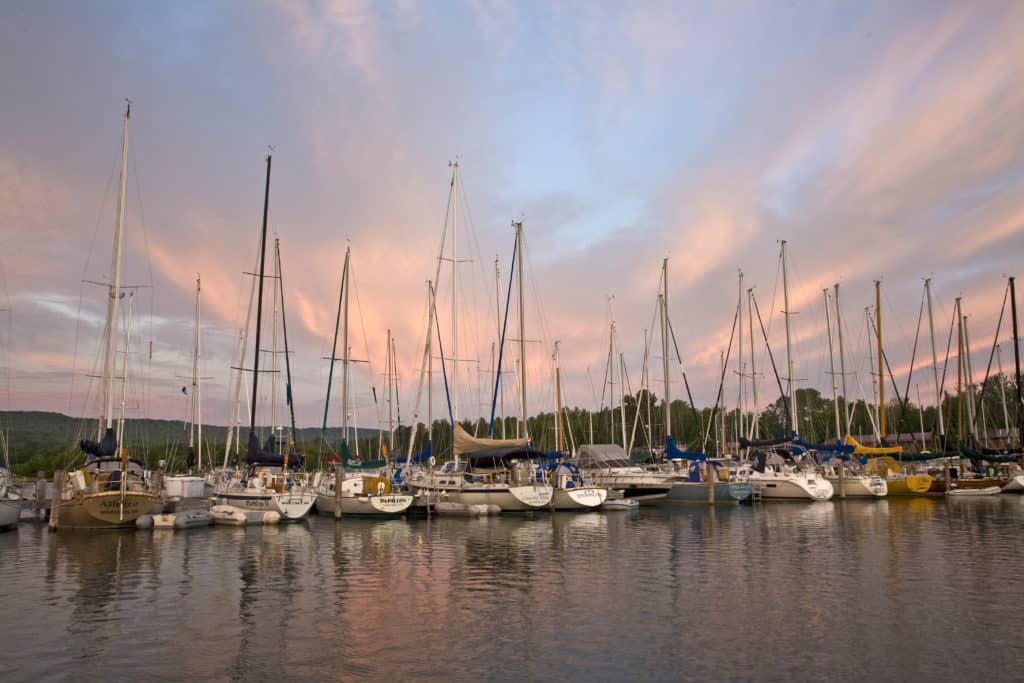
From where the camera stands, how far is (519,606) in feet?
58.7

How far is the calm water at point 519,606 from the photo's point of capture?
1316 cm

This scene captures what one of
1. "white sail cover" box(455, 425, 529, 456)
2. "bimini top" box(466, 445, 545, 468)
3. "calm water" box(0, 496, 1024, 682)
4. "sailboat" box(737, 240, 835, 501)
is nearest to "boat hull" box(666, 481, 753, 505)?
"sailboat" box(737, 240, 835, 501)

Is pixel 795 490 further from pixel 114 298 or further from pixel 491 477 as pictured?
pixel 114 298

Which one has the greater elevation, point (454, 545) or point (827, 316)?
point (827, 316)

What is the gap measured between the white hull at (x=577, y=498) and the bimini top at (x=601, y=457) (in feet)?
41.6

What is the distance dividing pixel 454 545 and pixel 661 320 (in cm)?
3416

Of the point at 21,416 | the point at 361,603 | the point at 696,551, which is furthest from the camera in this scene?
the point at 21,416

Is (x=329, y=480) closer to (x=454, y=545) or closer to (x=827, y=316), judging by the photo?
(x=454, y=545)

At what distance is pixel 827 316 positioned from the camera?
68125 mm

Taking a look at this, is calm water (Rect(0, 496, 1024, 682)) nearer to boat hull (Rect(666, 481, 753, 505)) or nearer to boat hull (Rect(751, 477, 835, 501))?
boat hull (Rect(666, 481, 753, 505))

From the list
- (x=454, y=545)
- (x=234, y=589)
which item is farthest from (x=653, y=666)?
(x=454, y=545)

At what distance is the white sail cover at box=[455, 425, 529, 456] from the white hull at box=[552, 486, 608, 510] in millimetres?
3501

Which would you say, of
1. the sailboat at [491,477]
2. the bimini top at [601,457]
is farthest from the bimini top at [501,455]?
the bimini top at [601,457]

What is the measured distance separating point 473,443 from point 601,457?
1871 centimetres
